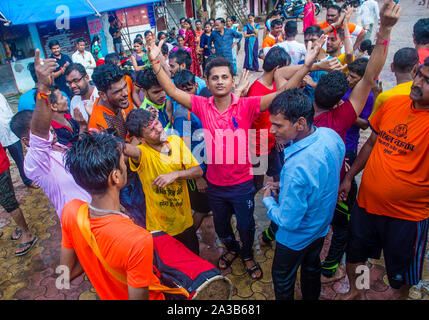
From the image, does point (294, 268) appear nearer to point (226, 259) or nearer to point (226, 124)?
point (226, 259)

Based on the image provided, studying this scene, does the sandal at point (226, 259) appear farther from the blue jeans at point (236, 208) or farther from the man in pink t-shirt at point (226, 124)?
the man in pink t-shirt at point (226, 124)

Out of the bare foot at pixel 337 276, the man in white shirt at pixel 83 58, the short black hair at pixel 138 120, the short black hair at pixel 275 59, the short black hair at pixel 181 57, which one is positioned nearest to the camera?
the short black hair at pixel 138 120

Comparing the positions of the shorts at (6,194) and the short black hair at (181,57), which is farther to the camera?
the short black hair at (181,57)

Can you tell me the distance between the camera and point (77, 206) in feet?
5.60

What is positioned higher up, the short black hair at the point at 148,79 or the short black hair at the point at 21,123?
the short black hair at the point at 148,79

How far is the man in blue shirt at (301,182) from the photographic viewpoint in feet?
6.11

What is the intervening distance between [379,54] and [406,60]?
0.66 m

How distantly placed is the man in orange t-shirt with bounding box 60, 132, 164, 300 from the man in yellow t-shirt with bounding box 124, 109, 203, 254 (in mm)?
628

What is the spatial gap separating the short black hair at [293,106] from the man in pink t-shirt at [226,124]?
22.7 inches

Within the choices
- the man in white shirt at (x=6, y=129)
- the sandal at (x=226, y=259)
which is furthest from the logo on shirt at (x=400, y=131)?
the man in white shirt at (x=6, y=129)

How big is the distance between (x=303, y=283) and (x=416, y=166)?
1.22 metres

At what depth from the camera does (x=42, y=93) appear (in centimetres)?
207

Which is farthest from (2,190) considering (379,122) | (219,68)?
(379,122)

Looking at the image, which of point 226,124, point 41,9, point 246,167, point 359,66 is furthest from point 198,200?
point 41,9
